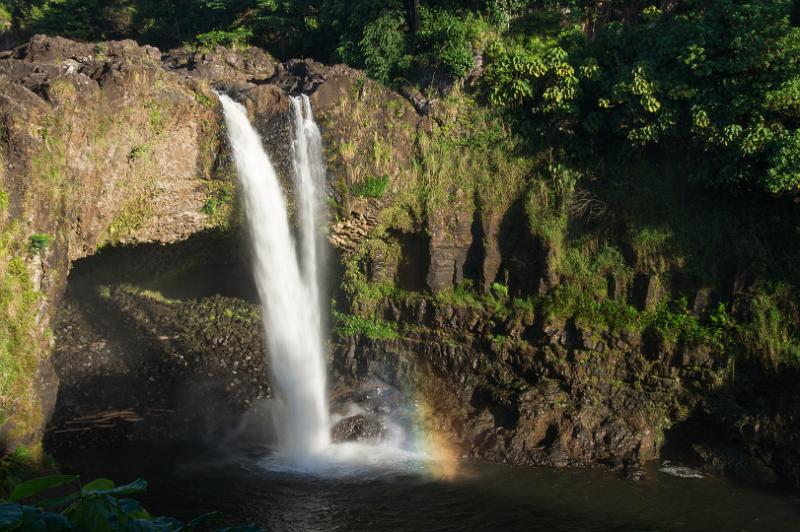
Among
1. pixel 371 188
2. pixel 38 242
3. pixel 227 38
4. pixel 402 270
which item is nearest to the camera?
pixel 38 242

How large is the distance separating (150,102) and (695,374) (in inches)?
466

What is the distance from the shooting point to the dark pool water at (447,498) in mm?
10086

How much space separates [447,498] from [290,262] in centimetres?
641

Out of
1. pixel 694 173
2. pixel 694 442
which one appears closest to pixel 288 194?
pixel 694 173

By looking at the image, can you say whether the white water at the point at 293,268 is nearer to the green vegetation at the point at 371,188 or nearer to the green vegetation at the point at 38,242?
the green vegetation at the point at 371,188

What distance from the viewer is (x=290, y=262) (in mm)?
14898

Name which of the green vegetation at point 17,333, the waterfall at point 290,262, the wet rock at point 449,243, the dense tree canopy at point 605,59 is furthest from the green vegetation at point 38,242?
the dense tree canopy at point 605,59

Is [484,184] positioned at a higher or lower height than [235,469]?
higher

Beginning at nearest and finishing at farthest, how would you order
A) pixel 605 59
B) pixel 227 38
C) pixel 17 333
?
pixel 17 333 → pixel 605 59 → pixel 227 38

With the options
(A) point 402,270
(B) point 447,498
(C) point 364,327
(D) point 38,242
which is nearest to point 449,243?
(A) point 402,270

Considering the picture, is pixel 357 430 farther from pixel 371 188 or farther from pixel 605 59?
pixel 605 59

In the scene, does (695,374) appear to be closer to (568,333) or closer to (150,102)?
(568,333)

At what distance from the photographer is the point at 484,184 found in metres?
15.2

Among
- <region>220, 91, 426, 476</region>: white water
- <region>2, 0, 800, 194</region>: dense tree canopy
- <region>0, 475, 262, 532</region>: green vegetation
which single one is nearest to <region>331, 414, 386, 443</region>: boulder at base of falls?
<region>220, 91, 426, 476</region>: white water
